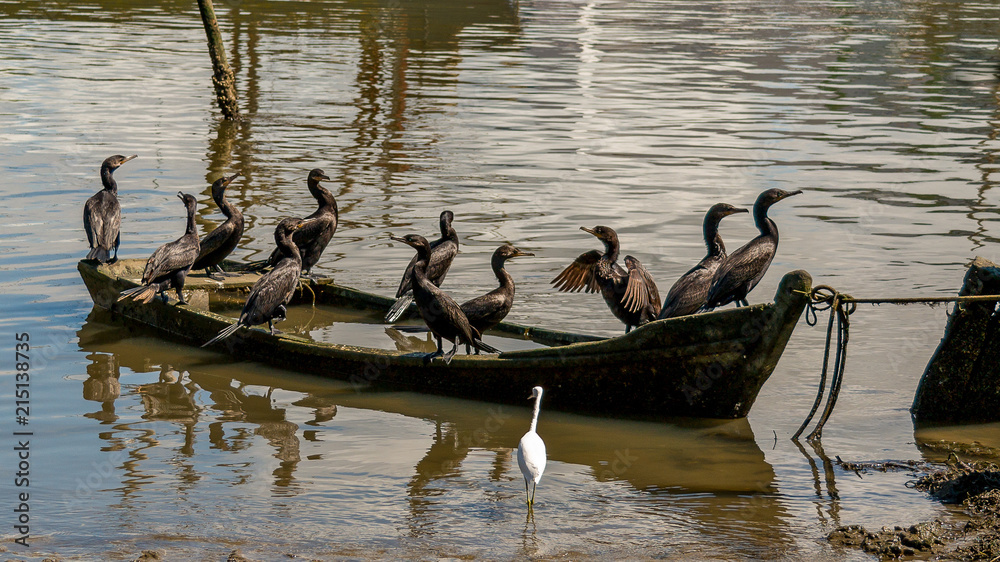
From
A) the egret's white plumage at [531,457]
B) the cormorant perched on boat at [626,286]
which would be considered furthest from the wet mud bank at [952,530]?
the cormorant perched on boat at [626,286]

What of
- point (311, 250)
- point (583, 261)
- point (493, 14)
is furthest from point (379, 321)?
point (493, 14)

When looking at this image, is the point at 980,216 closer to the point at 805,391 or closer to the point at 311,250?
the point at 805,391

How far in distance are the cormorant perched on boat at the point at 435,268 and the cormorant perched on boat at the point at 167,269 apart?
204cm

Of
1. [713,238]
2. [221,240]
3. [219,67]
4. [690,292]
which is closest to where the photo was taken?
[690,292]

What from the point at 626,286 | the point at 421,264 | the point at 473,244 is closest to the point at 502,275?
the point at 421,264

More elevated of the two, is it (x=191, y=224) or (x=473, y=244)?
(x=191, y=224)

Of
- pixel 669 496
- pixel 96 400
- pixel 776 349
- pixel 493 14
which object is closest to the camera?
pixel 669 496

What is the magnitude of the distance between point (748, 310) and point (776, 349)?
0.36 meters

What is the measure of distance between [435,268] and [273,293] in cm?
176

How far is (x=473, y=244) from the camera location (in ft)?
46.5

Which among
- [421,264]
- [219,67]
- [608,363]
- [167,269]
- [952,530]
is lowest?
[952,530]

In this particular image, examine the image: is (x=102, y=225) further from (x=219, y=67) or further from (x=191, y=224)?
(x=219, y=67)

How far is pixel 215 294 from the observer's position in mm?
11844

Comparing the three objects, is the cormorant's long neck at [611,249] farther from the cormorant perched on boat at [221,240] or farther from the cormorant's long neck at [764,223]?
the cormorant perched on boat at [221,240]
